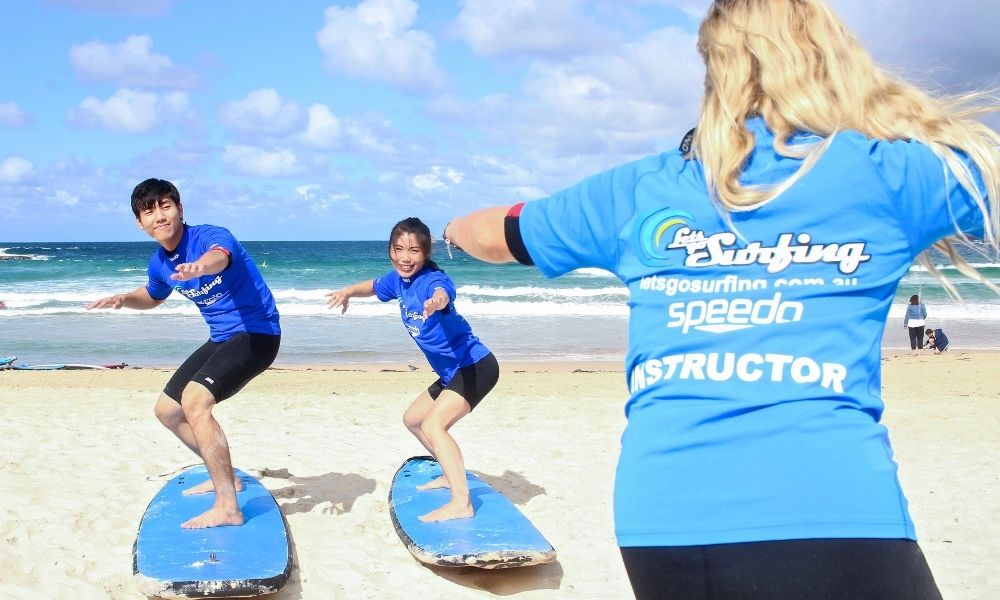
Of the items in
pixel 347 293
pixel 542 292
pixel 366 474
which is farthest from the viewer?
pixel 542 292

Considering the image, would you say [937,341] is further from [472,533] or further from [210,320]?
[210,320]

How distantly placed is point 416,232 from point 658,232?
14.9 feet

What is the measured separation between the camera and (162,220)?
18.5 feet

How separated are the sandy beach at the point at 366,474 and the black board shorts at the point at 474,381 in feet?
3.28

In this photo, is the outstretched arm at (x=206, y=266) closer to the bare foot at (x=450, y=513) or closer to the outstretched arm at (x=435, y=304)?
the outstretched arm at (x=435, y=304)

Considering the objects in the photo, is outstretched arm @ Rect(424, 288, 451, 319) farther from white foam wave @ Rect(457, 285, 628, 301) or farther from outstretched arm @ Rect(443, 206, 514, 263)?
white foam wave @ Rect(457, 285, 628, 301)

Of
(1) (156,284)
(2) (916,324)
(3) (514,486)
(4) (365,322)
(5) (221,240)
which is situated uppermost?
(5) (221,240)

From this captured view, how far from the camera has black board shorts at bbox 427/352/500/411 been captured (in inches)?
237

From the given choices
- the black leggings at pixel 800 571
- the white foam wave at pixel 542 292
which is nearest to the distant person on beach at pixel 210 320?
the black leggings at pixel 800 571

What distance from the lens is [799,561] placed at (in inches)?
55.6

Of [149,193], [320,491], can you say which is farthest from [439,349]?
[149,193]

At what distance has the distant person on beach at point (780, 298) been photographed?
1444mm

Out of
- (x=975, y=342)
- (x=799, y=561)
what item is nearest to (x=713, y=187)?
(x=799, y=561)

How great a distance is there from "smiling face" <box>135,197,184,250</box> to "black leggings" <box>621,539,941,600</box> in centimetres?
479
